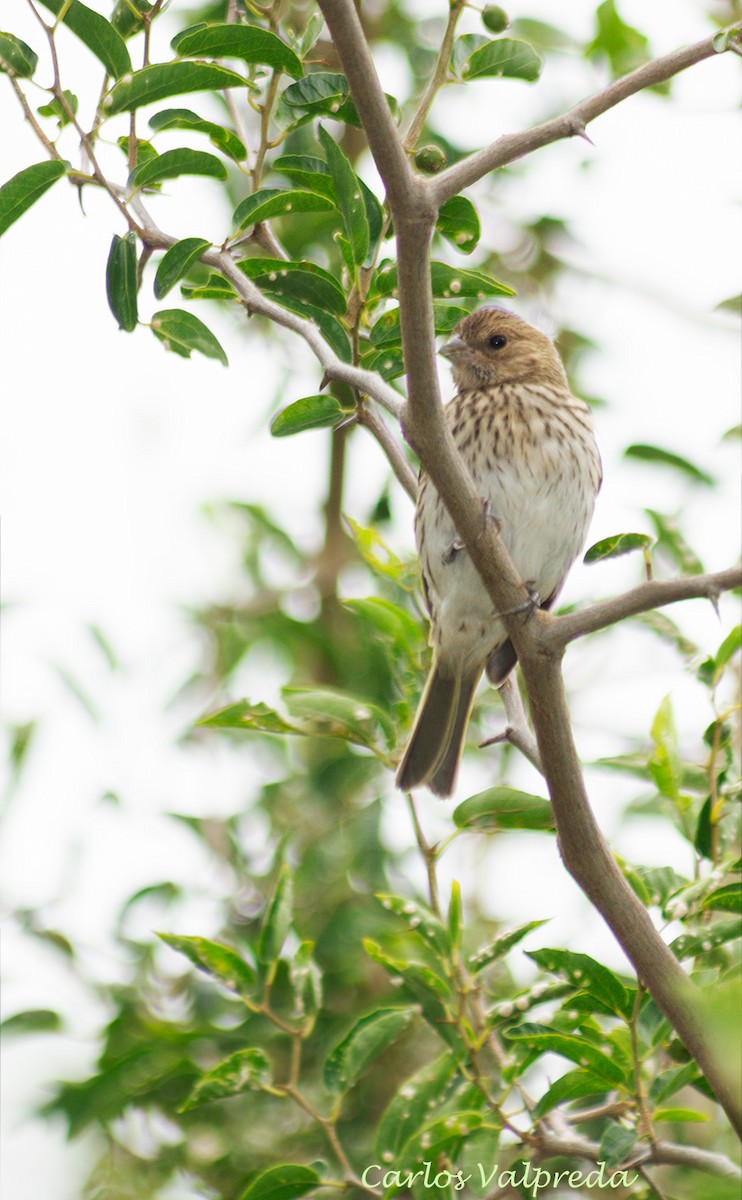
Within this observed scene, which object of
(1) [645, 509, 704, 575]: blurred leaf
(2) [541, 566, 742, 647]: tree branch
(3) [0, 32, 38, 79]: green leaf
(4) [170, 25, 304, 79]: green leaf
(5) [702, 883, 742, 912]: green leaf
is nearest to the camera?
(2) [541, 566, 742, 647]: tree branch

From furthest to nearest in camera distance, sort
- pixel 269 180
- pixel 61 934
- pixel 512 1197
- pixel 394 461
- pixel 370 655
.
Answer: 1. pixel 269 180
2. pixel 370 655
3. pixel 61 934
4. pixel 512 1197
5. pixel 394 461

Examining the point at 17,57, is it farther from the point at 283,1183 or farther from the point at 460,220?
the point at 283,1183

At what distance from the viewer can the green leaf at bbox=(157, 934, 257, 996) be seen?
293cm

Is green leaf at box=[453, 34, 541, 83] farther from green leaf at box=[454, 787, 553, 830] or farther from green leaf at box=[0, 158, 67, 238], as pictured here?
green leaf at box=[454, 787, 553, 830]

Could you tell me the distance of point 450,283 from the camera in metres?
2.76

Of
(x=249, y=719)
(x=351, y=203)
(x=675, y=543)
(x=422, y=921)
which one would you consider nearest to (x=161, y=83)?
(x=351, y=203)

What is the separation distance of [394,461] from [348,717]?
0.53 metres

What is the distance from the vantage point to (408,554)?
3.79m

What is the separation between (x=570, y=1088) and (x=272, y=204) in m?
1.65

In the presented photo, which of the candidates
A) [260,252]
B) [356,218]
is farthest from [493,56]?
[260,252]

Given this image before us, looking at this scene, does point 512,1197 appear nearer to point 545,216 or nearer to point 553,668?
point 553,668

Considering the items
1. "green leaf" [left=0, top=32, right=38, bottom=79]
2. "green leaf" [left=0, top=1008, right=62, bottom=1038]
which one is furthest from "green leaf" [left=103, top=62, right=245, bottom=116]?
"green leaf" [left=0, top=1008, right=62, bottom=1038]

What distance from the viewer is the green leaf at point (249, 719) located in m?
3.06

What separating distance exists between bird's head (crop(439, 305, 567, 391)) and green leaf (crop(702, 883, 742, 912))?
2046 mm
